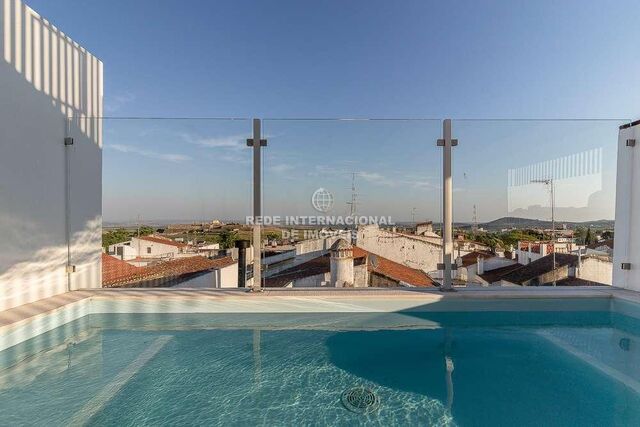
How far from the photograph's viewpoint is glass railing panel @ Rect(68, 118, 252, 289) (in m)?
4.65

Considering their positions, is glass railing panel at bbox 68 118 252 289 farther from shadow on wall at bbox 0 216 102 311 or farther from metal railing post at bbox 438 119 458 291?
metal railing post at bbox 438 119 458 291

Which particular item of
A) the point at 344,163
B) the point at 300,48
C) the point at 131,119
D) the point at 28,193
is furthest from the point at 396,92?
the point at 28,193

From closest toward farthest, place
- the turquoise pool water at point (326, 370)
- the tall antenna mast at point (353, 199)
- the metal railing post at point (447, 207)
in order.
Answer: the turquoise pool water at point (326, 370) → the metal railing post at point (447, 207) → the tall antenna mast at point (353, 199)

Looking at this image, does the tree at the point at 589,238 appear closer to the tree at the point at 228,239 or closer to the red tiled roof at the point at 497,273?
the red tiled roof at the point at 497,273

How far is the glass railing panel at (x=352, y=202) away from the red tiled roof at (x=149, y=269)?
0.98 meters

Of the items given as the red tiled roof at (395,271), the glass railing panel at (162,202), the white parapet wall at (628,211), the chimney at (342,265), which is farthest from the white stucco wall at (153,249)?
the white parapet wall at (628,211)

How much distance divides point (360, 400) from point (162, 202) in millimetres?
4055

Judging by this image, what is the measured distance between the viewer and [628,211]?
14.8ft

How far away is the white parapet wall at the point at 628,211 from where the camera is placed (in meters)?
4.42

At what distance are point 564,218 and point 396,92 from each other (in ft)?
14.6

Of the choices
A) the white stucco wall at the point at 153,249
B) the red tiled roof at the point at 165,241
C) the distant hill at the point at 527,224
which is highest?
the distant hill at the point at 527,224

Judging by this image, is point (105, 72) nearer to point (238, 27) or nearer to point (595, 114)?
point (238, 27)

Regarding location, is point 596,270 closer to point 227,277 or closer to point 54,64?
point 227,277

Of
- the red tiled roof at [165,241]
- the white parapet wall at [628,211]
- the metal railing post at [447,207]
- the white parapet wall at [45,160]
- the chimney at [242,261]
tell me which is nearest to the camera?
the white parapet wall at [45,160]
